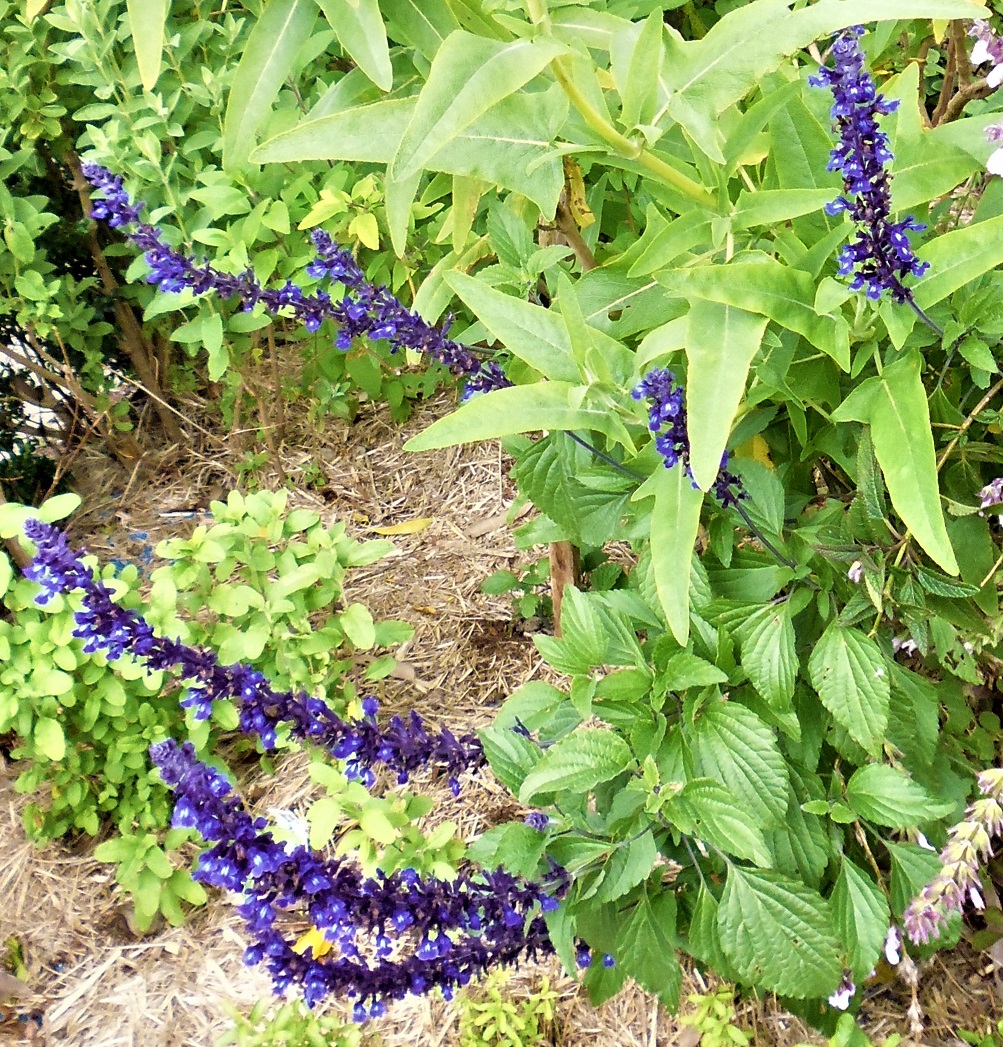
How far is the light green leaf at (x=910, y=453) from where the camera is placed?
2.49 ft

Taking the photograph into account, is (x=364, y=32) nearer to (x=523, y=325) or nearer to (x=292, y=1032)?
(x=523, y=325)

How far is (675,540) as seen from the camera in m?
0.83

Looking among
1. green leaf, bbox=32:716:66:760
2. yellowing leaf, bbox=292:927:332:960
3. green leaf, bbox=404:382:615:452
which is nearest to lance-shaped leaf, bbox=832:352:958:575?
green leaf, bbox=404:382:615:452

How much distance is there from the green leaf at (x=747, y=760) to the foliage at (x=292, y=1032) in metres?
0.92

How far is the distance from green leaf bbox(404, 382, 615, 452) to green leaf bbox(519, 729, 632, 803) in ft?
1.31

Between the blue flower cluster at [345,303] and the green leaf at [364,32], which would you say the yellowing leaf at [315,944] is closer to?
the blue flower cluster at [345,303]

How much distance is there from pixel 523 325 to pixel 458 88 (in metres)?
0.31

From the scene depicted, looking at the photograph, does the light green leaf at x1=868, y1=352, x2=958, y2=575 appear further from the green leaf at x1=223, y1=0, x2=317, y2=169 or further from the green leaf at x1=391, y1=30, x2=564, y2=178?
the green leaf at x1=223, y1=0, x2=317, y2=169

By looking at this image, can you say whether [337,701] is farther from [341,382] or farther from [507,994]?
[341,382]

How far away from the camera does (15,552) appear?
2.28 m

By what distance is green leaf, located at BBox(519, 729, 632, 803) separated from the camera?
3.39ft

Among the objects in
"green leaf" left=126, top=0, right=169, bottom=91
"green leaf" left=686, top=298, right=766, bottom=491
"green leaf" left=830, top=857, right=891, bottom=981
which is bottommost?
"green leaf" left=830, top=857, right=891, bottom=981

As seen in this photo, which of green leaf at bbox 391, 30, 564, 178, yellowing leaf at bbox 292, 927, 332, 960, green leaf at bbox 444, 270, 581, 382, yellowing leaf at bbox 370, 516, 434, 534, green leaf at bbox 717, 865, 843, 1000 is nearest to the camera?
green leaf at bbox 391, 30, 564, 178

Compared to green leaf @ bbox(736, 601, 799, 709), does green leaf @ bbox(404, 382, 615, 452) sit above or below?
above
